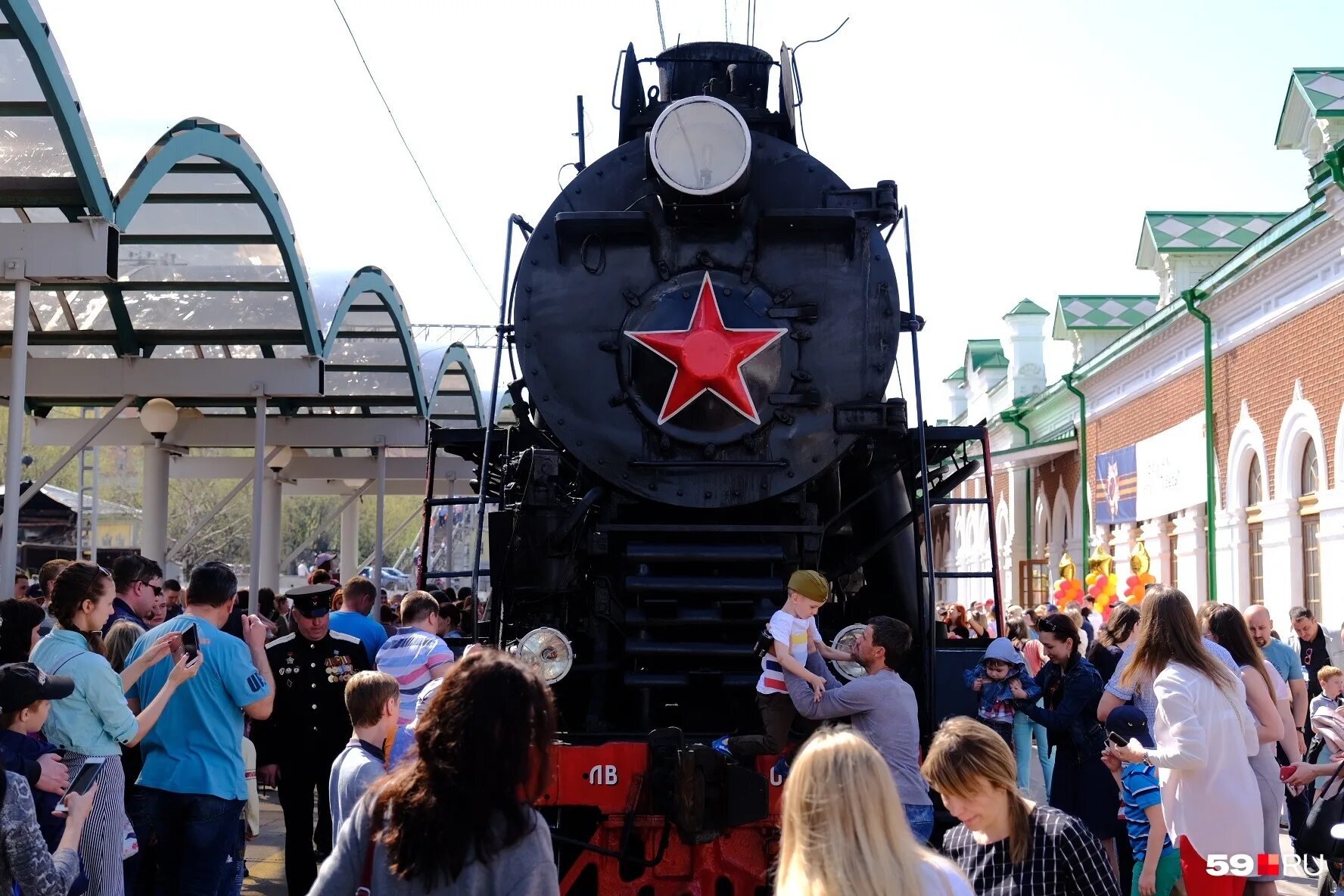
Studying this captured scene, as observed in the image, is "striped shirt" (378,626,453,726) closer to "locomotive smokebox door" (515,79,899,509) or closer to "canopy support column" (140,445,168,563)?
"locomotive smokebox door" (515,79,899,509)

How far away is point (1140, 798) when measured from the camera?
17.7 ft

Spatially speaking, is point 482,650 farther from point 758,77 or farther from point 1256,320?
point 1256,320

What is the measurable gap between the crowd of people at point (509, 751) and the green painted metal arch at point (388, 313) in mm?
6187

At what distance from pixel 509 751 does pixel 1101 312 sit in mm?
24062

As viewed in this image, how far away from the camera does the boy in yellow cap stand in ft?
16.6

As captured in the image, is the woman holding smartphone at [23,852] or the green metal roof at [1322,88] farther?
the green metal roof at [1322,88]

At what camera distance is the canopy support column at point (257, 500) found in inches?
504

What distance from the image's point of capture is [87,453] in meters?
36.8

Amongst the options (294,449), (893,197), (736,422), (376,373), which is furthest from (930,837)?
(294,449)

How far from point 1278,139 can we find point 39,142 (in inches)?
519

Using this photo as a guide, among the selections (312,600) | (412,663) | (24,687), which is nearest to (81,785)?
(24,687)

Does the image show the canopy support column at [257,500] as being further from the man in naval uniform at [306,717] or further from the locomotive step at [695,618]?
the locomotive step at [695,618]

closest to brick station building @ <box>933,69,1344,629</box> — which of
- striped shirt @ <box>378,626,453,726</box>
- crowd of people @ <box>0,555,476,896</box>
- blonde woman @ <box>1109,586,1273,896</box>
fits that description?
blonde woman @ <box>1109,586,1273,896</box>

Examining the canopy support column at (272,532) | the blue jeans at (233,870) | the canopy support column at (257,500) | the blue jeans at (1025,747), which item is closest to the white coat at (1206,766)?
the blue jeans at (233,870)
